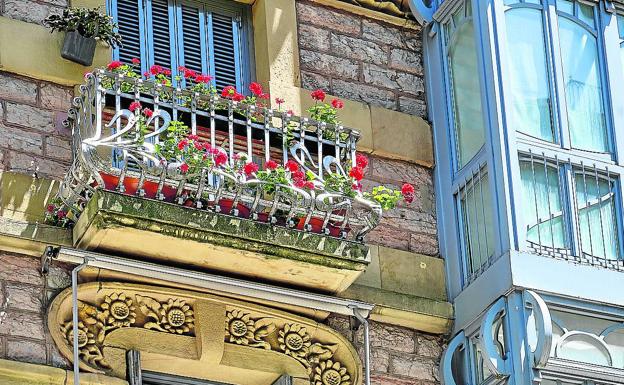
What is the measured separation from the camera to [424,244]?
46.9ft

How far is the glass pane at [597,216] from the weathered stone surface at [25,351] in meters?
3.78

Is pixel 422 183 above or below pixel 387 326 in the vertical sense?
above

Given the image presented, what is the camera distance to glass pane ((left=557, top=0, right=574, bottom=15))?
14.6 m

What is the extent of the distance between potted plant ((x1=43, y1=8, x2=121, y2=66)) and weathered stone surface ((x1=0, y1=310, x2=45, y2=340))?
190 cm

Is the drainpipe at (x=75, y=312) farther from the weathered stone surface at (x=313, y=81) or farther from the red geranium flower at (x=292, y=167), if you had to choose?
the weathered stone surface at (x=313, y=81)

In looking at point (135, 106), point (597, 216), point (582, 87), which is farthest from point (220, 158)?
point (582, 87)

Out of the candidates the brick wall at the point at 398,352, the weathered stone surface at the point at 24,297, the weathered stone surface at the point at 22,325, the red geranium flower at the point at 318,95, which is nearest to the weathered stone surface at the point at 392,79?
the red geranium flower at the point at 318,95

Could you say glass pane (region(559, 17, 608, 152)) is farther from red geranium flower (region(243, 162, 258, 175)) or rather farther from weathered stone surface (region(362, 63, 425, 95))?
red geranium flower (region(243, 162, 258, 175))

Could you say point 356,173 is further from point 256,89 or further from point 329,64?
point 329,64

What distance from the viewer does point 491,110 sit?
13.9 m

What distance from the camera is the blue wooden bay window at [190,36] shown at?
14.3 m

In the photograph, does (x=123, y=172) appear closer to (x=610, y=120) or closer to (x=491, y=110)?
(x=491, y=110)

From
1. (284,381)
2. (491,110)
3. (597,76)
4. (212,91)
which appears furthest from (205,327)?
(597,76)

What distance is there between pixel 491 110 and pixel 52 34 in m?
2.98
